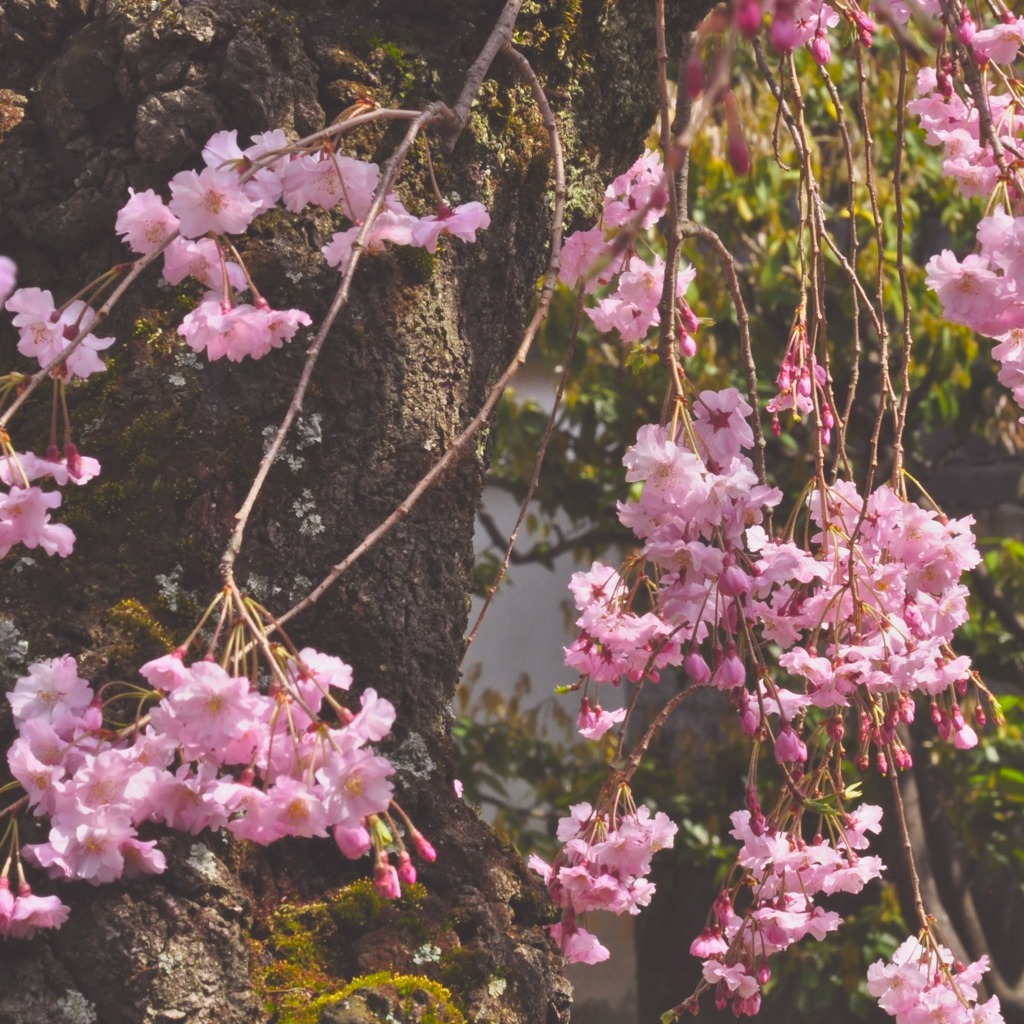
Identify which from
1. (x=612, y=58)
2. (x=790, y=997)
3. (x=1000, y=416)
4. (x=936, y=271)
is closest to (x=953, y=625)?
(x=936, y=271)

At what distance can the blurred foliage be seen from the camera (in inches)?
141

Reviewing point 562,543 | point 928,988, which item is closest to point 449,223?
point 928,988

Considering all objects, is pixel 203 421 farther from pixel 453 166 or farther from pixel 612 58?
pixel 612 58

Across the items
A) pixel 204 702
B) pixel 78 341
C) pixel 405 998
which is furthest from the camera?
pixel 405 998

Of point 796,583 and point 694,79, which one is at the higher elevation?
point 694,79

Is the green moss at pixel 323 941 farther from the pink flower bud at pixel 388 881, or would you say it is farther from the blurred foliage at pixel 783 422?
the blurred foliage at pixel 783 422

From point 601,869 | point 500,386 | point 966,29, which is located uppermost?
point 966,29

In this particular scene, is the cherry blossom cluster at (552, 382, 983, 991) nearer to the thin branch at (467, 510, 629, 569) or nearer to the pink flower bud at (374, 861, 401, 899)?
the pink flower bud at (374, 861, 401, 899)

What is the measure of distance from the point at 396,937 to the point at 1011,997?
3.08 meters

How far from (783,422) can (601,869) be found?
289cm

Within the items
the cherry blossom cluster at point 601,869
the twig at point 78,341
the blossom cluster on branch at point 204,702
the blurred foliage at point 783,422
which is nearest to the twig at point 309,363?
the blossom cluster on branch at point 204,702

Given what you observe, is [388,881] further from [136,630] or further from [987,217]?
[987,217]

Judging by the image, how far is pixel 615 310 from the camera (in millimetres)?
1592

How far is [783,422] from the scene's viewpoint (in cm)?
414
